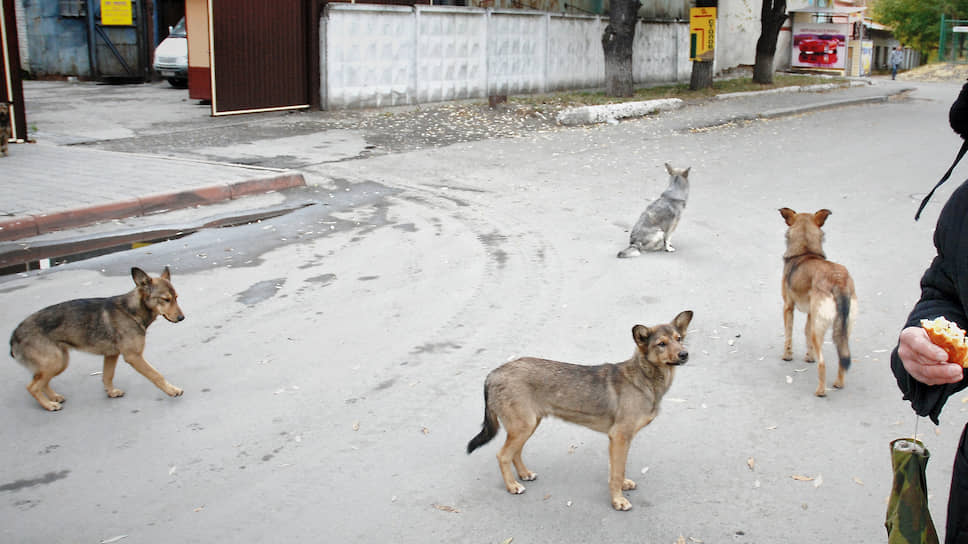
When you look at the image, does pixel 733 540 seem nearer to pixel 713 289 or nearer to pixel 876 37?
pixel 713 289

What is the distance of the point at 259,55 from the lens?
18.4 m

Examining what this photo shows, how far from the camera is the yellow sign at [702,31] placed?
25.1 m

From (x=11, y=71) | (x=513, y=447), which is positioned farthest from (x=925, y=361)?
(x=11, y=71)

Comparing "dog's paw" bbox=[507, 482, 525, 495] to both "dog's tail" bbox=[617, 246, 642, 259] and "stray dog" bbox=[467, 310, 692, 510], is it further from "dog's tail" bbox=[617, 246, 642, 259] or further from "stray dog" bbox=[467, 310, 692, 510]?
"dog's tail" bbox=[617, 246, 642, 259]

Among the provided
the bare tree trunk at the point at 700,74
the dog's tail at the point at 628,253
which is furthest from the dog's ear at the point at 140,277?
the bare tree trunk at the point at 700,74

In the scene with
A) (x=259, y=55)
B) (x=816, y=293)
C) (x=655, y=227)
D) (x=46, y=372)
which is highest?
(x=259, y=55)

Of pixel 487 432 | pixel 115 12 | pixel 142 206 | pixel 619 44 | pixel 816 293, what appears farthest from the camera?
pixel 115 12

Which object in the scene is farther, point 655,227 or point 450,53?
point 450,53

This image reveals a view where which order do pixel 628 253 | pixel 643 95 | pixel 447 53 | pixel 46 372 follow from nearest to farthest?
pixel 46 372, pixel 628 253, pixel 447 53, pixel 643 95

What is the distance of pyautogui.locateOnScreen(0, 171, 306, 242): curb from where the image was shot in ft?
30.9

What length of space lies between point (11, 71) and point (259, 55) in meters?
5.27

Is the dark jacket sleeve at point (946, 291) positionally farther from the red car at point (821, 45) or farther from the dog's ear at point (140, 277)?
the red car at point (821, 45)

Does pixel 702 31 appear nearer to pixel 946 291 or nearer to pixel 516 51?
pixel 516 51

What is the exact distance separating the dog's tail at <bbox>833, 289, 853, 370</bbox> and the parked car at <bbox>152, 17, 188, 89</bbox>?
21858mm
